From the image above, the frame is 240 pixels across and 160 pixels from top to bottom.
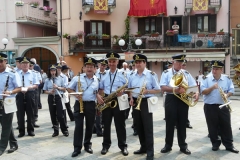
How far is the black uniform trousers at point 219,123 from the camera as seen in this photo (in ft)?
20.9

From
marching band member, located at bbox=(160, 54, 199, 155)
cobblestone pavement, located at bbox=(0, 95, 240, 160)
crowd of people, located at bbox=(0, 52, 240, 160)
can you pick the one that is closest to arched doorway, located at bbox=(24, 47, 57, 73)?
cobblestone pavement, located at bbox=(0, 95, 240, 160)

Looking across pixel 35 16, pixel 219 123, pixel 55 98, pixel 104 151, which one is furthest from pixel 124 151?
pixel 35 16

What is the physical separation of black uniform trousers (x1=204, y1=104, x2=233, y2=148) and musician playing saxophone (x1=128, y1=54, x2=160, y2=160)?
1.47 meters

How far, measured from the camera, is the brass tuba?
19.6 feet

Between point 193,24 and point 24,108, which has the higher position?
point 193,24

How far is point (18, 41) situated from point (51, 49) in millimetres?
2828

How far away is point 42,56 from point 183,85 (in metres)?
20.3

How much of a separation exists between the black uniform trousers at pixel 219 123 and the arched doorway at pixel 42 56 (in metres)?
19.7

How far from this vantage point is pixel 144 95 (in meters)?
5.88

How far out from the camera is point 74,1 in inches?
917

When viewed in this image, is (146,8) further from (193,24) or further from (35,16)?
(35,16)

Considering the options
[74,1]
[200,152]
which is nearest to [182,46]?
[74,1]

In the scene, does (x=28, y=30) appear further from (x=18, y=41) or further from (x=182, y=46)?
(x=182, y=46)

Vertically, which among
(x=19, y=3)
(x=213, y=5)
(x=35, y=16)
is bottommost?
(x=35, y=16)
